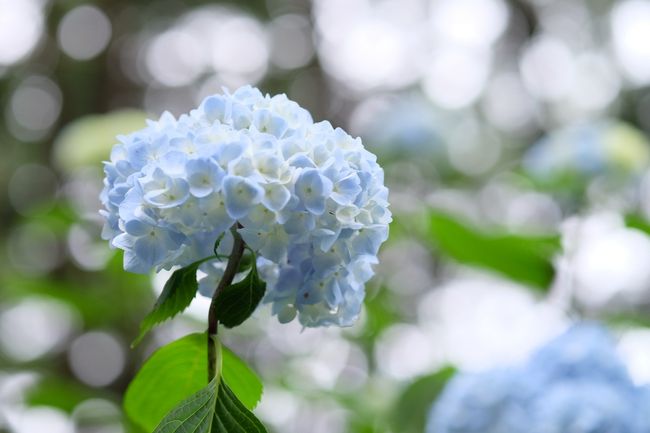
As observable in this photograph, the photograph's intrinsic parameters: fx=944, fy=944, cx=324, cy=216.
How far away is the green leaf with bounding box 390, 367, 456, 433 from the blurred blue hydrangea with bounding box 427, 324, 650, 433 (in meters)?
0.16

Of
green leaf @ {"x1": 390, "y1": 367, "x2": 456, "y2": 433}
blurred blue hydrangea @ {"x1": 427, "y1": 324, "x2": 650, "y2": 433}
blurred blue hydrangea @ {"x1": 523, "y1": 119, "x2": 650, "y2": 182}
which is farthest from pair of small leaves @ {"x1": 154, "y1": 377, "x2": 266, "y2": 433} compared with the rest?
Answer: blurred blue hydrangea @ {"x1": 523, "y1": 119, "x2": 650, "y2": 182}

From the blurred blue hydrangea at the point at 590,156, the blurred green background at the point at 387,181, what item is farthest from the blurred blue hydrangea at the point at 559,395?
the blurred blue hydrangea at the point at 590,156

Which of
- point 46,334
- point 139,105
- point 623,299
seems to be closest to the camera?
point 623,299

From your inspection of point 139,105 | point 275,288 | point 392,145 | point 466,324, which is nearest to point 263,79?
point 139,105

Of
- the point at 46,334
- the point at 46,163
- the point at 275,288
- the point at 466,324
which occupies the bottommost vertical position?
the point at 46,334

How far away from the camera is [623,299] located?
293 cm

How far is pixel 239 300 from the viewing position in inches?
26.9

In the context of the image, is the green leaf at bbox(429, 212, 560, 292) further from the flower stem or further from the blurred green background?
the flower stem

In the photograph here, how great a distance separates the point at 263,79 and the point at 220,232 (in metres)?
2.98

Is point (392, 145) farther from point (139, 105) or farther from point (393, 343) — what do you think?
point (139, 105)

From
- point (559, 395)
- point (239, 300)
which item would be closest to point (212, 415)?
point (239, 300)

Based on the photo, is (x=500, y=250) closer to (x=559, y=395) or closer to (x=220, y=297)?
(x=559, y=395)

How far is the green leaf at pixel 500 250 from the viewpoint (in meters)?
1.50

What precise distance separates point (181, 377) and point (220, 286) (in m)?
0.17
